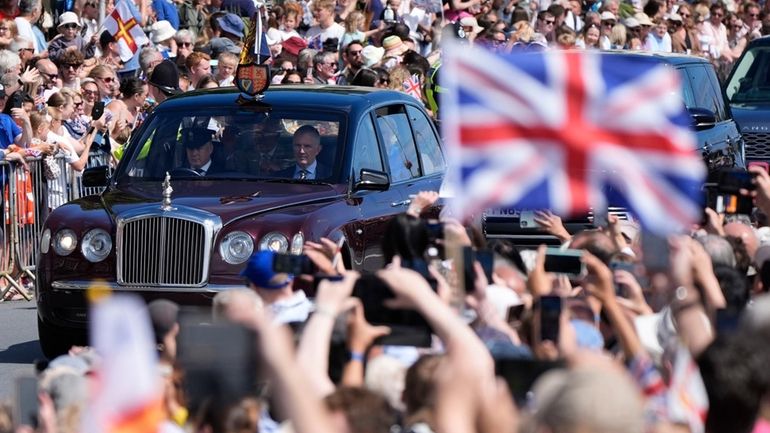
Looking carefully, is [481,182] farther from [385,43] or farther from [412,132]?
[385,43]

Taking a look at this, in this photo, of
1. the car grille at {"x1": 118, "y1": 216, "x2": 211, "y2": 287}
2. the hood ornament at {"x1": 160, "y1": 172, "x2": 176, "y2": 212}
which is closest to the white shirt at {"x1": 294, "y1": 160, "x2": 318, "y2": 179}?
the hood ornament at {"x1": 160, "y1": 172, "x2": 176, "y2": 212}

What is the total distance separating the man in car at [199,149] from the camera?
12117 mm

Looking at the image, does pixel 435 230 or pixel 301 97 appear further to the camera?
pixel 301 97

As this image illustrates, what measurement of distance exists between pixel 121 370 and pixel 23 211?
11.1m

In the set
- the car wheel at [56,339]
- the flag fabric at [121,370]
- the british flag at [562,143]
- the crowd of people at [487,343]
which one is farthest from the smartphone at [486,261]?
the car wheel at [56,339]

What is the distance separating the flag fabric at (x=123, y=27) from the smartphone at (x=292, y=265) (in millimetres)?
11574

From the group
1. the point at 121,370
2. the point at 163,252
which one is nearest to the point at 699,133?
the point at 163,252

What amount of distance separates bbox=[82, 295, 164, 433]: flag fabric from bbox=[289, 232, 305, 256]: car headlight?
22.4 feet

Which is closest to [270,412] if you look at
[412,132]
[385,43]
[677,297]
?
→ [677,297]

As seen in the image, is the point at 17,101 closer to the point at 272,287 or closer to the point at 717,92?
the point at 717,92

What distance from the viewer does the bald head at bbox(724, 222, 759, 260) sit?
27.5 feet

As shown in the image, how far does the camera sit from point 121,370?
12.9ft

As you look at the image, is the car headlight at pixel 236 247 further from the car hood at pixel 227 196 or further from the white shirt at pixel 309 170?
the white shirt at pixel 309 170

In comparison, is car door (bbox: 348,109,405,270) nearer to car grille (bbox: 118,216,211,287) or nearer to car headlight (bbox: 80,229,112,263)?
car grille (bbox: 118,216,211,287)
